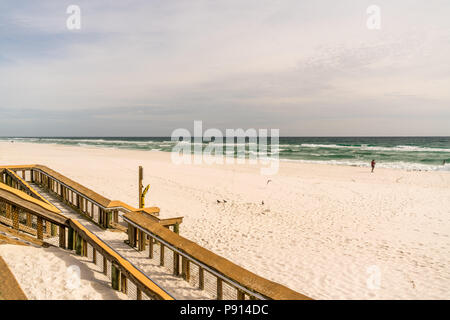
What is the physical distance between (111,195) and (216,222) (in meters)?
5.43

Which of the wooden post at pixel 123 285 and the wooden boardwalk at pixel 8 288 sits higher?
the wooden boardwalk at pixel 8 288

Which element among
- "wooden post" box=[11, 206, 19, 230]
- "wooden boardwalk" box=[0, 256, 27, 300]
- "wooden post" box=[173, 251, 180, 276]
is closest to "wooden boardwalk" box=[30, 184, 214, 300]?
"wooden post" box=[173, 251, 180, 276]

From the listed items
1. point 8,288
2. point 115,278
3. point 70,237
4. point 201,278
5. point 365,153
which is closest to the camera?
point 8,288

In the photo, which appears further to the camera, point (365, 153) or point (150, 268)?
point (365, 153)

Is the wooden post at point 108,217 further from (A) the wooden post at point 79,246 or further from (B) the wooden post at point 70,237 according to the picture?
(A) the wooden post at point 79,246

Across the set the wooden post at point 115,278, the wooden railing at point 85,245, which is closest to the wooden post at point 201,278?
the wooden railing at point 85,245

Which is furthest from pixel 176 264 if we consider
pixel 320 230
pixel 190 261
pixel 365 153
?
pixel 365 153

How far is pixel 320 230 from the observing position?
31.8 feet

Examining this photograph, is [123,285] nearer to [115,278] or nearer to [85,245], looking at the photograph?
[115,278]

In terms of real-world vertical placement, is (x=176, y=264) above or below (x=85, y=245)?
below

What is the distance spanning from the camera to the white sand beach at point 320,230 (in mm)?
6117

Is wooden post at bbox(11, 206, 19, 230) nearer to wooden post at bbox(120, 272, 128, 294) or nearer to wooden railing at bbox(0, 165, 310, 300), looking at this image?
wooden railing at bbox(0, 165, 310, 300)
